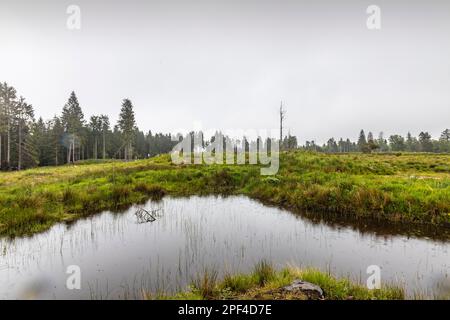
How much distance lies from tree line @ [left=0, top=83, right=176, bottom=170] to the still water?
42.9 meters

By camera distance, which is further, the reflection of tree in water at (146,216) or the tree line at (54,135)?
the tree line at (54,135)

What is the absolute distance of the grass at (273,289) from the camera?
4.33m

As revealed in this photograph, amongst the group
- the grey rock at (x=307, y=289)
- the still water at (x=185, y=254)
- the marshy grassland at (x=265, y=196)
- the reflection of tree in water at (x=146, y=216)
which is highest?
the marshy grassland at (x=265, y=196)

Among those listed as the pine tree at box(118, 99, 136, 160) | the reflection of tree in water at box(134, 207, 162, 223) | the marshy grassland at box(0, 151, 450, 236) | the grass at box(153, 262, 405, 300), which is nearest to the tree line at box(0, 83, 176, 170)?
the pine tree at box(118, 99, 136, 160)

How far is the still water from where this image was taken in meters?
5.29

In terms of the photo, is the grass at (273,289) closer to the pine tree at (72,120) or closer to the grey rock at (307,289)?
the grey rock at (307,289)

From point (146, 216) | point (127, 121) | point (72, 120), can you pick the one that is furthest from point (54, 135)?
point (146, 216)

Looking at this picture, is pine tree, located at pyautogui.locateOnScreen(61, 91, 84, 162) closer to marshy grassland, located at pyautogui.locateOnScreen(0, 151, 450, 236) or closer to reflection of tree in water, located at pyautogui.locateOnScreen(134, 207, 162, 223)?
marshy grassland, located at pyautogui.locateOnScreen(0, 151, 450, 236)

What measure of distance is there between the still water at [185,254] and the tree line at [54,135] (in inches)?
1689

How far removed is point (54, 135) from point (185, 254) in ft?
201

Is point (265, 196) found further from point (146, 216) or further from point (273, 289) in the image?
point (273, 289)

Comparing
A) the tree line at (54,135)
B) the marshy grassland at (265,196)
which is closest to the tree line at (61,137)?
the tree line at (54,135)

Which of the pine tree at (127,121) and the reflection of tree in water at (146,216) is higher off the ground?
the pine tree at (127,121)
